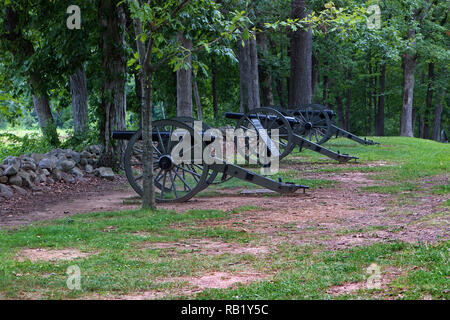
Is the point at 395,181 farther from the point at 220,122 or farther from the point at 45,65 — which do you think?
the point at 220,122

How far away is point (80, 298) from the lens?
4512 millimetres

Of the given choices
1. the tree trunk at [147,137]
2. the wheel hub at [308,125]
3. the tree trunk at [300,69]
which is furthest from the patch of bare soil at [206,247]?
the tree trunk at [300,69]

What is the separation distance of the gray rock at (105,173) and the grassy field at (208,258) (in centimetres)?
459

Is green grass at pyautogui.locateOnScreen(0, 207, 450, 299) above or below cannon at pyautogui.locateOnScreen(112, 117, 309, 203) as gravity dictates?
below

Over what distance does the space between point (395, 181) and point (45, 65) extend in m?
9.31

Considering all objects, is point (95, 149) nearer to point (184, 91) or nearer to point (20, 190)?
point (184, 91)

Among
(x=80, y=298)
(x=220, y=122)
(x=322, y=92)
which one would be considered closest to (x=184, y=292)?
(x=80, y=298)

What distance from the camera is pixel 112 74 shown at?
44.3ft

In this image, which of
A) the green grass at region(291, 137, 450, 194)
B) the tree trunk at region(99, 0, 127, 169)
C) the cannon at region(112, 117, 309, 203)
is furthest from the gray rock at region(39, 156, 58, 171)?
the green grass at region(291, 137, 450, 194)

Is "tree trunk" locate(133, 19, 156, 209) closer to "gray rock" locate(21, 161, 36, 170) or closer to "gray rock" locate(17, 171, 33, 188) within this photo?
"gray rock" locate(17, 171, 33, 188)

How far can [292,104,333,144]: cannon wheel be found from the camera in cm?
1863

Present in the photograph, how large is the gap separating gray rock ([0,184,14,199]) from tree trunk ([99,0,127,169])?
3156 millimetres

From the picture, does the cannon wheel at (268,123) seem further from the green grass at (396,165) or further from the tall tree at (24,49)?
the tall tree at (24,49)

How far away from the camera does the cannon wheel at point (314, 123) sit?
18.6 metres
